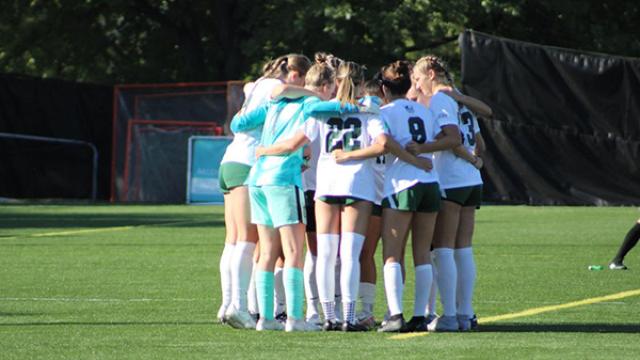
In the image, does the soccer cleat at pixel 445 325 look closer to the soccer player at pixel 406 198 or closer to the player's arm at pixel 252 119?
the soccer player at pixel 406 198

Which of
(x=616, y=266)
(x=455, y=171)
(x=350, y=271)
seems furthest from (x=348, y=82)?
(x=616, y=266)

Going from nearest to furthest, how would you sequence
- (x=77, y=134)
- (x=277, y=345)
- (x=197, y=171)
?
→ 1. (x=277, y=345)
2. (x=197, y=171)
3. (x=77, y=134)

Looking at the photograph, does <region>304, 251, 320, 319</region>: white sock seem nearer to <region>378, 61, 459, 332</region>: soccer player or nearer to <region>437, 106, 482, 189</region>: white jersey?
<region>378, 61, 459, 332</region>: soccer player

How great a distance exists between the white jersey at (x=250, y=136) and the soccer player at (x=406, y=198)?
0.86 m

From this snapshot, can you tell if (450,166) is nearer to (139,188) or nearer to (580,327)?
(580,327)

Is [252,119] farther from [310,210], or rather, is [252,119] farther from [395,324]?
[395,324]

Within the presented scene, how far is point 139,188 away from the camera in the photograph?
33.4m

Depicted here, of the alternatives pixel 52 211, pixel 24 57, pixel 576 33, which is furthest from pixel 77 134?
pixel 576 33

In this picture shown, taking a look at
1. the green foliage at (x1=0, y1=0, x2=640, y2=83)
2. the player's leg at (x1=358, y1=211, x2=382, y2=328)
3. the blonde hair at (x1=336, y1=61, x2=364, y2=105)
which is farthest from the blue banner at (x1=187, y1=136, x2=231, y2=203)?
the blonde hair at (x1=336, y1=61, x2=364, y2=105)

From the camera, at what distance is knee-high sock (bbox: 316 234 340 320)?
32.9 feet

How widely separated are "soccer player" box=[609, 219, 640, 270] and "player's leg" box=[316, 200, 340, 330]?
6.10 meters

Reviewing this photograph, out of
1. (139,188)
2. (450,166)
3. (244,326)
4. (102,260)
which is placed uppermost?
(450,166)

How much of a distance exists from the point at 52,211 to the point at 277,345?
19.6 metres

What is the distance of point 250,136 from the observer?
34.4 feet
